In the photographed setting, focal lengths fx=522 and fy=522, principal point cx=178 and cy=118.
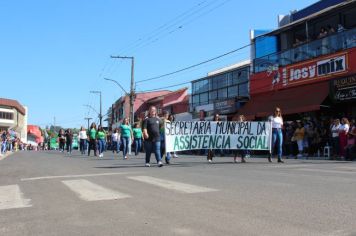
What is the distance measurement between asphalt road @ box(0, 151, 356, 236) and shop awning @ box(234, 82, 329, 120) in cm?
1466

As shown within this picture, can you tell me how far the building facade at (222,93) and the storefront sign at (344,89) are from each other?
418 inches

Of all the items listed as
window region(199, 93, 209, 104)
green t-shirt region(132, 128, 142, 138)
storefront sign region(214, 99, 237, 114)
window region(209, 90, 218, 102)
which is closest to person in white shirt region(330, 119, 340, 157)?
green t-shirt region(132, 128, 142, 138)

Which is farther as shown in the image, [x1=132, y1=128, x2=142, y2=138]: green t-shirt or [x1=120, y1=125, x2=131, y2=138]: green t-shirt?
[x1=132, y1=128, x2=142, y2=138]: green t-shirt

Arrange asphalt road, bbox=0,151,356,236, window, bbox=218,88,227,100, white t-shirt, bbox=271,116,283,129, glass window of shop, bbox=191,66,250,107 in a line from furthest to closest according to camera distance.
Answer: window, bbox=218,88,227,100 → glass window of shop, bbox=191,66,250,107 → white t-shirt, bbox=271,116,283,129 → asphalt road, bbox=0,151,356,236

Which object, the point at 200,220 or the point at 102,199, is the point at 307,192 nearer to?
the point at 200,220

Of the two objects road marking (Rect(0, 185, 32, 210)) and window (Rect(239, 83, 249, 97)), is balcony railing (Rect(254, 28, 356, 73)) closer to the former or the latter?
window (Rect(239, 83, 249, 97))

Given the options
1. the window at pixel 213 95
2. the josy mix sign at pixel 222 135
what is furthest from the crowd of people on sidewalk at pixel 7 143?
the josy mix sign at pixel 222 135

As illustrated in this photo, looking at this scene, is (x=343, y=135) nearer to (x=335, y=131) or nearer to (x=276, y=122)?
(x=335, y=131)

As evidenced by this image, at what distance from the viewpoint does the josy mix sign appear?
55.7 feet

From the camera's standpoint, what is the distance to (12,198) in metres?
8.66

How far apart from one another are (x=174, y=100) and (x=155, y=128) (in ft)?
139

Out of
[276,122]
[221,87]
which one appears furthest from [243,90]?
[276,122]

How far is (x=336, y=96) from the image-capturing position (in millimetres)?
24156

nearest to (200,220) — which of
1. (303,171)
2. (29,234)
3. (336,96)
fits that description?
(29,234)
